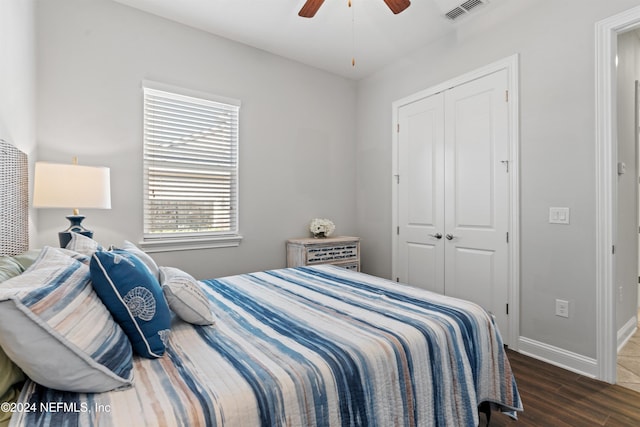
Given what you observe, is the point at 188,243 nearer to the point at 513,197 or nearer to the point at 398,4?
the point at 398,4

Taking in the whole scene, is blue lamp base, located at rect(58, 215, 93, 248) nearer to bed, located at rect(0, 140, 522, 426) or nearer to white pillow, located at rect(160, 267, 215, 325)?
bed, located at rect(0, 140, 522, 426)

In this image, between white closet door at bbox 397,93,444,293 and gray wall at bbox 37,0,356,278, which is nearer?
gray wall at bbox 37,0,356,278

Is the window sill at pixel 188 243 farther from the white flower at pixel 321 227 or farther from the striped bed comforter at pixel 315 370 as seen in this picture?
the striped bed comforter at pixel 315 370

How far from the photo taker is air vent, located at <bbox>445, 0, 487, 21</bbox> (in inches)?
104

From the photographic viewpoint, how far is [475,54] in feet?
9.68

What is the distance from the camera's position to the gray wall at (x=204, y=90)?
8.14 feet

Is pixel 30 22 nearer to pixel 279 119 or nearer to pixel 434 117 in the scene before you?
pixel 279 119

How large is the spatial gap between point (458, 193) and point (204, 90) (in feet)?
8.91

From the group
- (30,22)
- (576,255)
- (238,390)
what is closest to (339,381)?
(238,390)

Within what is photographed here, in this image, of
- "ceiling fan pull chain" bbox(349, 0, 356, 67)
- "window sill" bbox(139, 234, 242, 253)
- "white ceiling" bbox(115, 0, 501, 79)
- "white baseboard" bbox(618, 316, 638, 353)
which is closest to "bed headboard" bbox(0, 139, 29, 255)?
"window sill" bbox(139, 234, 242, 253)

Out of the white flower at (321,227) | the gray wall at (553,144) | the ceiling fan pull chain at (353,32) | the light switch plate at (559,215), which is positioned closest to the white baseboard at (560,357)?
the gray wall at (553,144)

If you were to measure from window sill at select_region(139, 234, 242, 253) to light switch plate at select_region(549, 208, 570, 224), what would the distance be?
110 inches

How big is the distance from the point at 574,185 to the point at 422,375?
6.55 feet

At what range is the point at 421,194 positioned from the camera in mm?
3463
